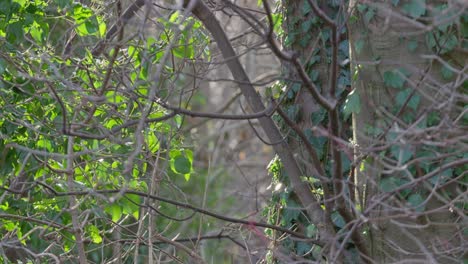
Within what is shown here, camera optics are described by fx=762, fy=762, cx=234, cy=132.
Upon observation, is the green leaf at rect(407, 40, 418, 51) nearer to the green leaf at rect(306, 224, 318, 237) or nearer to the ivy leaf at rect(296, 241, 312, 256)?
the green leaf at rect(306, 224, 318, 237)

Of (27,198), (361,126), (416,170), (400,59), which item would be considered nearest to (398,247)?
(416,170)

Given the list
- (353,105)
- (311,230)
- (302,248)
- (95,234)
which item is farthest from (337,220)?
(95,234)

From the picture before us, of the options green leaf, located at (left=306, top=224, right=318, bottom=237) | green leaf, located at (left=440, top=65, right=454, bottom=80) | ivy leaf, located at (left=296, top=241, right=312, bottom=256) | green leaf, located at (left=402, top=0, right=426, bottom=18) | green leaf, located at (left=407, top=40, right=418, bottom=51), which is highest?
green leaf, located at (left=402, top=0, right=426, bottom=18)

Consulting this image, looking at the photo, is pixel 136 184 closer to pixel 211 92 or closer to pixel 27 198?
pixel 27 198

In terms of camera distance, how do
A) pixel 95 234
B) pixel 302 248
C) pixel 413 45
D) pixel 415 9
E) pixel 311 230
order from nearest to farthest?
pixel 415 9 → pixel 413 45 → pixel 311 230 → pixel 302 248 → pixel 95 234

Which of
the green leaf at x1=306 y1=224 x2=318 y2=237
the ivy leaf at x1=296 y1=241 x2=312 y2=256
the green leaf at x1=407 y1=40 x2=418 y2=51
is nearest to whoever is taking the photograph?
the green leaf at x1=407 y1=40 x2=418 y2=51

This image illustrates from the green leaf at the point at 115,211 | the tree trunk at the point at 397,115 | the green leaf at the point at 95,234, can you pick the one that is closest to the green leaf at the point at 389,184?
the tree trunk at the point at 397,115

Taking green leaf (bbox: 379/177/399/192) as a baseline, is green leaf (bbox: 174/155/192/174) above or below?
above

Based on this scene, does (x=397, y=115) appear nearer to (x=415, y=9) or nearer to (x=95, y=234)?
(x=415, y=9)

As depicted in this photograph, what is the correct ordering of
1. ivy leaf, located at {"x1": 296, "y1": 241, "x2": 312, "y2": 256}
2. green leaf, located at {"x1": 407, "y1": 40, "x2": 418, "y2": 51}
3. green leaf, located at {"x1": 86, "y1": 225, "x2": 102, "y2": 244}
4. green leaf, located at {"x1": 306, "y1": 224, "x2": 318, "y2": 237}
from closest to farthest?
green leaf, located at {"x1": 407, "y1": 40, "x2": 418, "y2": 51} → green leaf, located at {"x1": 306, "y1": 224, "x2": 318, "y2": 237} → ivy leaf, located at {"x1": 296, "y1": 241, "x2": 312, "y2": 256} → green leaf, located at {"x1": 86, "y1": 225, "x2": 102, "y2": 244}

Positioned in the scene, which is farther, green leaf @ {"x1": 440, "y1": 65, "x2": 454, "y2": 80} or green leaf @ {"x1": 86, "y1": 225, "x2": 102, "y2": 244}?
green leaf @ {"x1": 86, "y1": 225, "x2": 102, "y2": 244}

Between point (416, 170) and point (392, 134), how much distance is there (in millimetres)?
194

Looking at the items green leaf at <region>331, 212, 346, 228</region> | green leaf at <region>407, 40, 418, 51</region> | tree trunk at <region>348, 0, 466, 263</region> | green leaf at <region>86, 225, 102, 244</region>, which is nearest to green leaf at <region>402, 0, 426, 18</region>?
tree trunk at <region>348, 0, 466, 263</region>

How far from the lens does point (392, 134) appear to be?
3357mm
